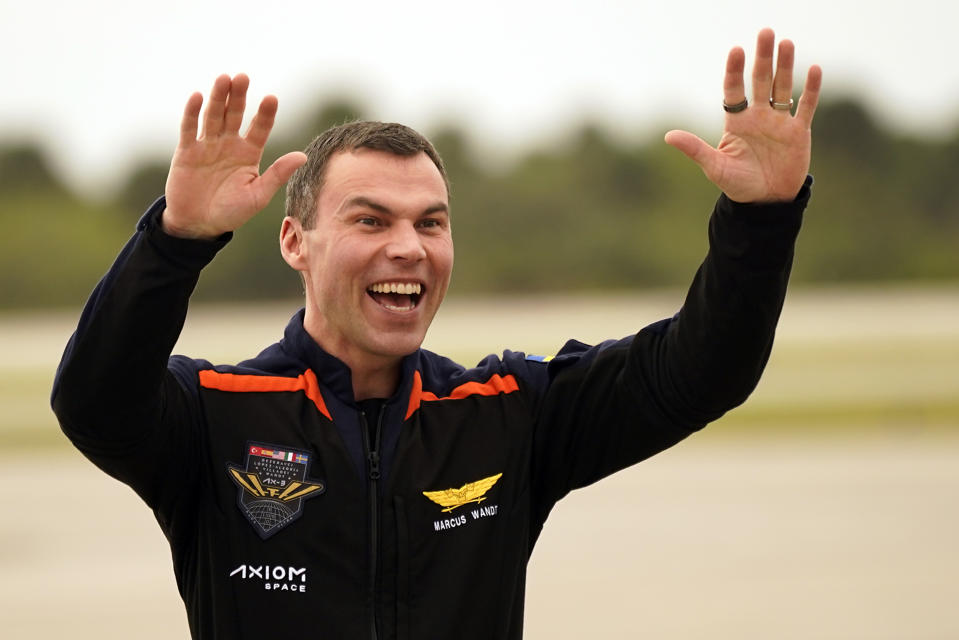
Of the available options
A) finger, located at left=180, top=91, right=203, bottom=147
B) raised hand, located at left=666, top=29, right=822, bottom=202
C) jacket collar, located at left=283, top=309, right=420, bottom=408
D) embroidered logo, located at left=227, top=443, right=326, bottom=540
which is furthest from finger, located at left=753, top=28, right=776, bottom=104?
embroidered logo, located at left=227, top=443, right=326, bottom=540

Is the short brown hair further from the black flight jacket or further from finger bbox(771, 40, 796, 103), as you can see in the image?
finger bbox(771, 40, 796, 103)

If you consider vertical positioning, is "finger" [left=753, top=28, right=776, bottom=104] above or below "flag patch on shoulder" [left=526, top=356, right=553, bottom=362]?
above

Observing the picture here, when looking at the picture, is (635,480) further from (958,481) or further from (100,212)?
(100,212)

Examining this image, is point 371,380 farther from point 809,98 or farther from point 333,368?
point 809,98

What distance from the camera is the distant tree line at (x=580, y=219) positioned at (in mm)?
50625

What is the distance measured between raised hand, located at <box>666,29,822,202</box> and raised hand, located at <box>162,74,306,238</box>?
1017 mm

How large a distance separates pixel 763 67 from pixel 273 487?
64.6 inches

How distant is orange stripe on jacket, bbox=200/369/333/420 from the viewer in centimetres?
330

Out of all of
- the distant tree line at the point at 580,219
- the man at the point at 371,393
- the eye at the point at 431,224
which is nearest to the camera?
the man at the point at 371,393

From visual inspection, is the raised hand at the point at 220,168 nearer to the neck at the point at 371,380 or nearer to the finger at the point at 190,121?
the finger at the point at 190,121

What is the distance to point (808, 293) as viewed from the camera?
40562 millimetres

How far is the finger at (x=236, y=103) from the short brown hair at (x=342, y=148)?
489 mm

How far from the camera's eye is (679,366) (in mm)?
3285

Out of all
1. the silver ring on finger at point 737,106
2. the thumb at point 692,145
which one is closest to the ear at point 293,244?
the thumb at point 692,145
